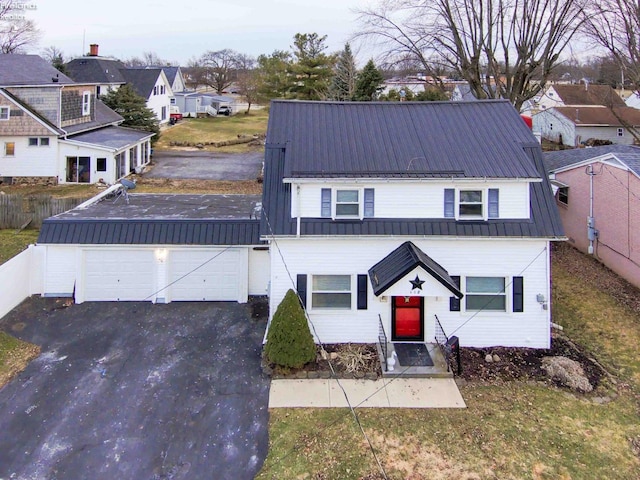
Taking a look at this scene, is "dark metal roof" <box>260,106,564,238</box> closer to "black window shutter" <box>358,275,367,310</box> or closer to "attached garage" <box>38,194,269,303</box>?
"black window shutter" <box>358,275,367,310</box>

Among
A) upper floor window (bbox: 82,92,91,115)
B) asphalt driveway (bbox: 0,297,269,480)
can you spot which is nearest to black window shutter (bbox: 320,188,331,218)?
asphalt driveway (bbox: 0,297,269,480)

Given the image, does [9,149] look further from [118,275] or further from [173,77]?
[173,77]

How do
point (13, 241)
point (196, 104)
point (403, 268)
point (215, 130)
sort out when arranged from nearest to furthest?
point (403, 268) → point (13, 241) → point (215, 130) → point (196, 104)

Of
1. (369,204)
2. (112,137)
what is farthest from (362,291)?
(112,137)

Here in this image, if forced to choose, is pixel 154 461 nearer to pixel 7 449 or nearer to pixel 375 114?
pixel 7 449

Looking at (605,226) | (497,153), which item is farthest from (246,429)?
(605,226)

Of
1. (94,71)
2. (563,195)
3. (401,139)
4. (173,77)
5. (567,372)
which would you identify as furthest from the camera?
(173,77)
